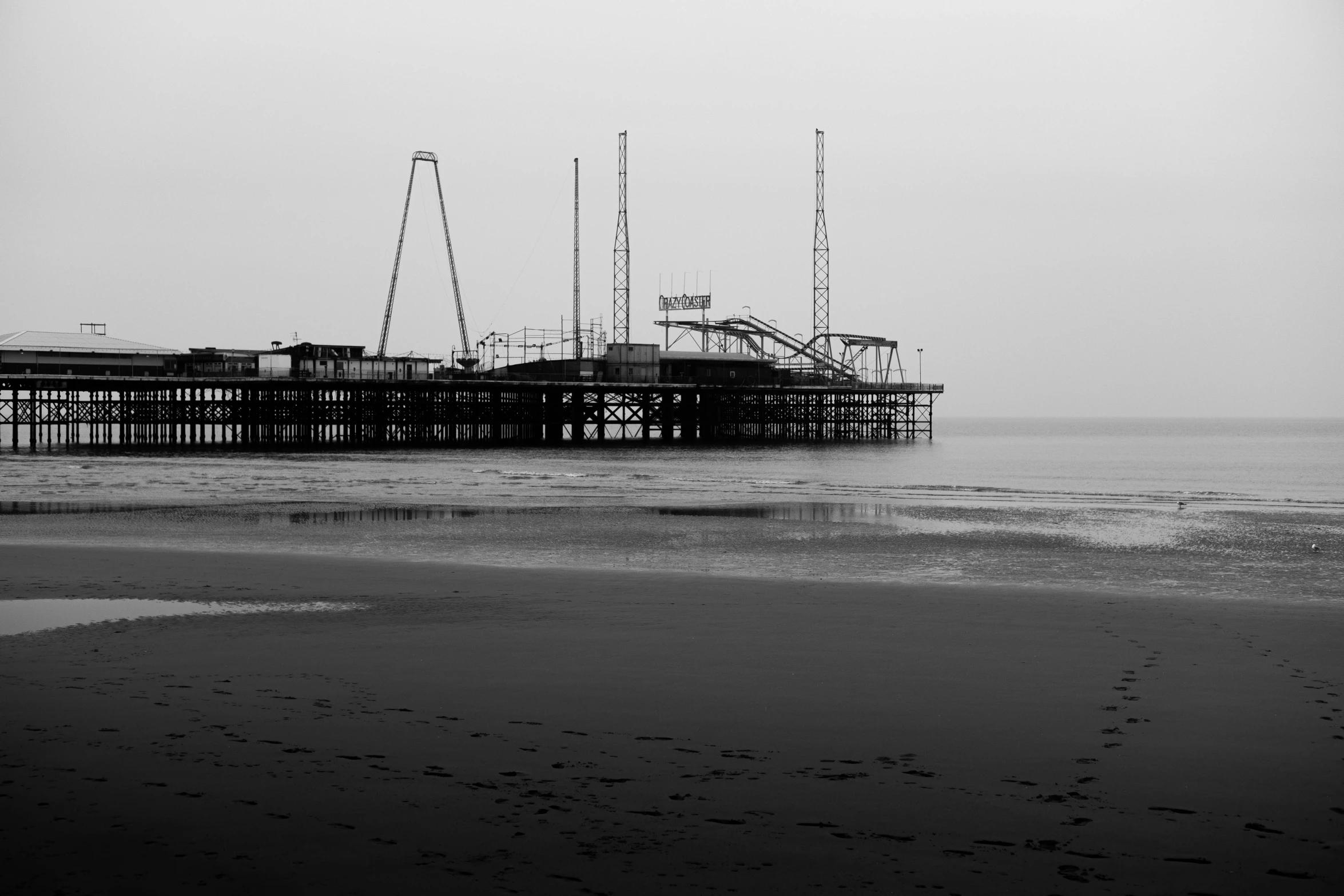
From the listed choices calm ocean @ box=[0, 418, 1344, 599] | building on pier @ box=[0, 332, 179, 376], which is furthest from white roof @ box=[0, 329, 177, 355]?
calm ocean @ box=[0, 418, 1344, 599]

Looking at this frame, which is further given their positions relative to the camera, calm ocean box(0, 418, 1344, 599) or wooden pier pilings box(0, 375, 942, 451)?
wooden pier pilings box(0, 375, 942, 451)

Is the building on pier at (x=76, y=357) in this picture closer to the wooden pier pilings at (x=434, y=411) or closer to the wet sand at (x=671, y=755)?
the wooden pier pilings at (x=434, y=411)

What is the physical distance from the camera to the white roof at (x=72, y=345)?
71.4 meters

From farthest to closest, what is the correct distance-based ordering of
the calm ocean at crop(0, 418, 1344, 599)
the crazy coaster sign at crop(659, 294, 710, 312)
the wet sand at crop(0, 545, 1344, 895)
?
the crazy coaster sign at crop(659, 294, 710, 312) < the calm ocean at crop(0, 418, 1344, 599) < the wet sand at crop(0, 545, 1344, 895)

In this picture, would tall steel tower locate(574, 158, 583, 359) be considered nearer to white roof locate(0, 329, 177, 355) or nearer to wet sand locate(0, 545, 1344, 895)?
white roof locate(0, 329, 177, 355)

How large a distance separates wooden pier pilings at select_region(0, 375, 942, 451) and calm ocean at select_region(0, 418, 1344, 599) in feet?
58.8

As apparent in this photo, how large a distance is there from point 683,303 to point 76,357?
44769 millimetres

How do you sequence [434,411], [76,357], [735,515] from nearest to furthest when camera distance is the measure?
1. [735,515]
2. [76,357]
3. [434,411]

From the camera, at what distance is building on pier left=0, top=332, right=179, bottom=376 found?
70750 mm

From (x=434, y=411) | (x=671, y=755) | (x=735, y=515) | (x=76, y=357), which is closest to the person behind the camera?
(x=671, y=755)

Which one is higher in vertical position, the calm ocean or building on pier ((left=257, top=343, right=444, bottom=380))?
building on pier ((left=257, top=343, right=444, bottom=380))

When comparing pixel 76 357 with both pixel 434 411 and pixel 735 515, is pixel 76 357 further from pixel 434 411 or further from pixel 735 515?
pixel 735 515

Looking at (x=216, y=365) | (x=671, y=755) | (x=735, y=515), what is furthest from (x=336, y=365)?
(x=671, y=755)

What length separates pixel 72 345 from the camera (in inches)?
2921
